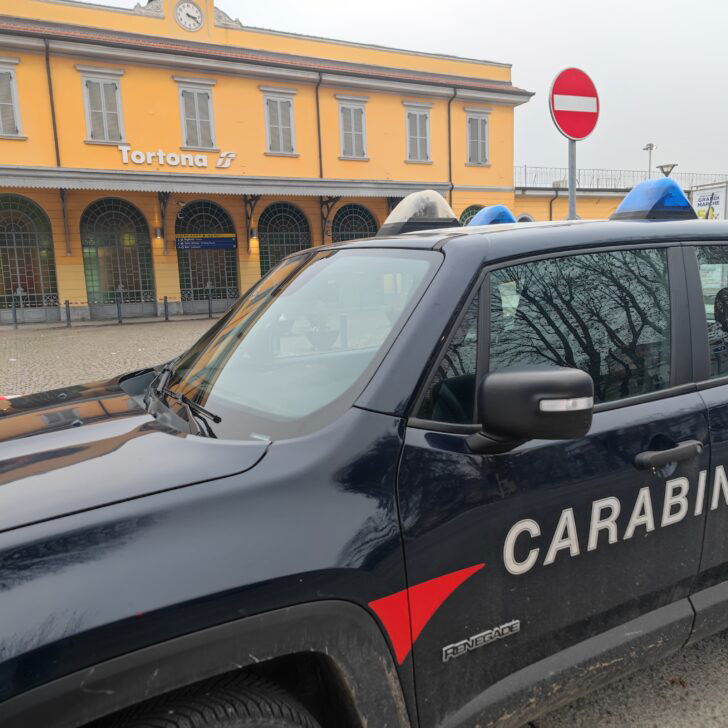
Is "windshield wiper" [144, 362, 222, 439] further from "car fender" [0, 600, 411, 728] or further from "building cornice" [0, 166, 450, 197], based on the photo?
"building cornice" [0, 166, 450, 197]

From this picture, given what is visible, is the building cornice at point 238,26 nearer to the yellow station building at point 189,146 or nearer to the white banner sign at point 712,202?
the yellow station building at point 189,146

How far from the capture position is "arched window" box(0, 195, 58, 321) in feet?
63.2

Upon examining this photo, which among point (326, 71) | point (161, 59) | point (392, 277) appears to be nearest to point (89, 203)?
point (161, 59)

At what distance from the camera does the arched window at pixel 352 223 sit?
23.7 meters

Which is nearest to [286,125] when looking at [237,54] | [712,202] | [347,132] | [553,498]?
[347,132]

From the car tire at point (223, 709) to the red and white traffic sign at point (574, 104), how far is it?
451 cm

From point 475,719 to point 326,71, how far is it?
2333 cm

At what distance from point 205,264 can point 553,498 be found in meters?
21.4

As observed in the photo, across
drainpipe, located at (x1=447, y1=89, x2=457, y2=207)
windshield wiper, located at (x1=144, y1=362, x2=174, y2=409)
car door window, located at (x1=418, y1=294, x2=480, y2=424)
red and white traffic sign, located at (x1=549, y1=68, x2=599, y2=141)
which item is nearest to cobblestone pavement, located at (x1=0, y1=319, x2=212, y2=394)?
windshield wiper, located at (x1=144, y1=362, x2=174, y2=409)

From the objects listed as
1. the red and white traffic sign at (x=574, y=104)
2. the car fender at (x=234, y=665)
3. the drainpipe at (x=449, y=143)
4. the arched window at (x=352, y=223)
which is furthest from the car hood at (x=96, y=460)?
the drainpipe at (x=449, y=143)

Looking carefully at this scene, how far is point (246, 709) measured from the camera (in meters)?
1.23

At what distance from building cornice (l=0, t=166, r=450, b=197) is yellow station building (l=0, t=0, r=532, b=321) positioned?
4cm

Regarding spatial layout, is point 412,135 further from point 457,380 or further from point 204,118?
point 457,380

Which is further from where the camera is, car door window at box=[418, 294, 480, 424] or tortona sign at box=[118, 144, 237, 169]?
tortona sign at box=[118, 144, 237, 169]
